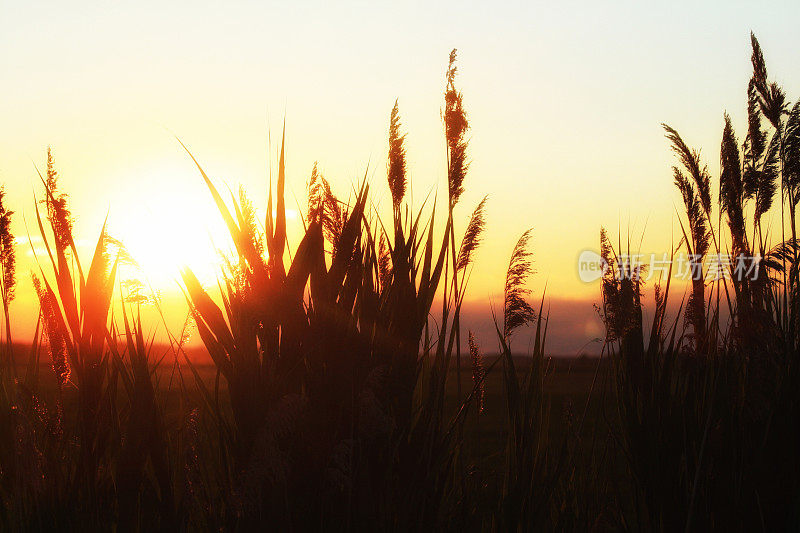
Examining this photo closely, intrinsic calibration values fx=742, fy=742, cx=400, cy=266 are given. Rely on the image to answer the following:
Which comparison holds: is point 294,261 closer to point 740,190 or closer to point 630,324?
point 630,324

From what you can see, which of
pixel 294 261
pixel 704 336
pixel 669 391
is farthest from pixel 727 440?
pixel 294 261

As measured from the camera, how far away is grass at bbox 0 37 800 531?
7.91ft

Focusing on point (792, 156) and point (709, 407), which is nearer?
point (709, 407)

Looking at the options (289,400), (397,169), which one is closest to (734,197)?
(397,169)

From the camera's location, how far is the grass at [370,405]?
2.41m

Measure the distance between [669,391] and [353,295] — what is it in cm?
168

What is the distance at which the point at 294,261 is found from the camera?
2555mm

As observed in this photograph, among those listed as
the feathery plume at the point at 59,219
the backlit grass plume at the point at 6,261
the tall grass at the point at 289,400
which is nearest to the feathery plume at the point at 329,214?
the tall grass at the point at 289,400

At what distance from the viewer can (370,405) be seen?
2266 mm

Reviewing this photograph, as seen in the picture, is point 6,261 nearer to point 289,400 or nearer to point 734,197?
point 289,400

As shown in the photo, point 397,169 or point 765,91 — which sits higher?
point 765,91

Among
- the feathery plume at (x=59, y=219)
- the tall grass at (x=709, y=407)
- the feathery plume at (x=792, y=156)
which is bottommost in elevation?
the tall grass at (x=709, y=407)

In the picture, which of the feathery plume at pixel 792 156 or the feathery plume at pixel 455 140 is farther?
the feathery plume at pixel 792 156

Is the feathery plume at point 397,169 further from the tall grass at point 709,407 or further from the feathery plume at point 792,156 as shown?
the feathery plume at point 792,156
